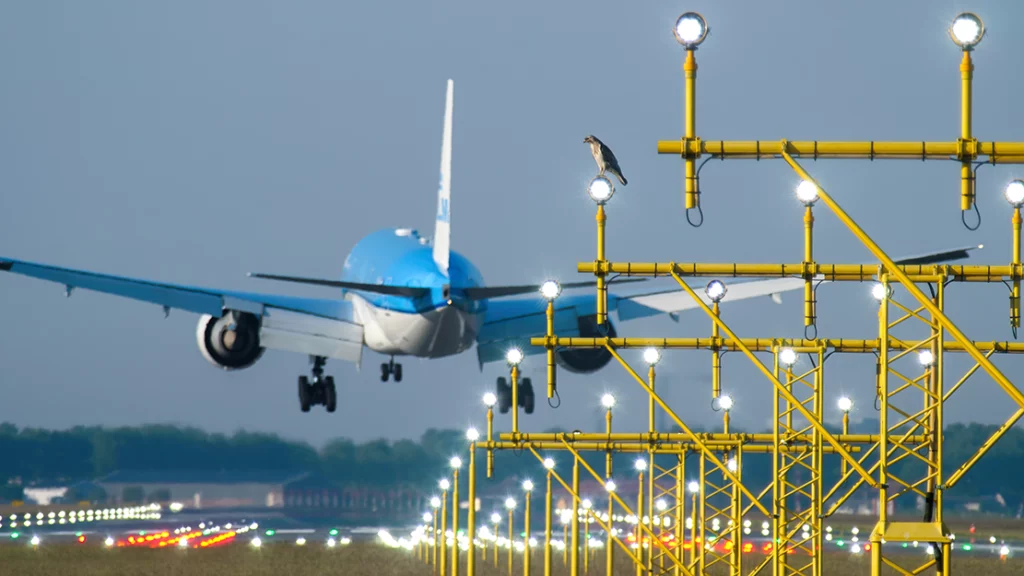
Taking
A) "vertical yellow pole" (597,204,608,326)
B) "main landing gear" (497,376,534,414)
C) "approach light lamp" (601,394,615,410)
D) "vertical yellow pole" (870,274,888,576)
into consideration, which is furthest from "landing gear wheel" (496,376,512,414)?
"vertical yellow pole" (870,274,888,576)

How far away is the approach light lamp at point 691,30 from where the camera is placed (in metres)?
24.2

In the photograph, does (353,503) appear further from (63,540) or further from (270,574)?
(270,574)

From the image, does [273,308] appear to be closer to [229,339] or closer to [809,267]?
[229,339]

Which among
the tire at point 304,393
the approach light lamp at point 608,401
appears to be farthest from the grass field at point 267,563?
the approach light lamp at point 608,401

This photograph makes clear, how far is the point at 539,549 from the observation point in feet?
316

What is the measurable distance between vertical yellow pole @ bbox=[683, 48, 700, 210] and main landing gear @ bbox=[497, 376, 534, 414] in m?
59.5

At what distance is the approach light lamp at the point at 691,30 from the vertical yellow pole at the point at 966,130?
9.76ft

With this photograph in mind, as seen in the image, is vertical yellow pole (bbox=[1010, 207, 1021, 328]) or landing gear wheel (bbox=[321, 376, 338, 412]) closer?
vertical yellow pole (bbox=[1010, 207, 1021, 328])

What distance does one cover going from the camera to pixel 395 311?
249ft

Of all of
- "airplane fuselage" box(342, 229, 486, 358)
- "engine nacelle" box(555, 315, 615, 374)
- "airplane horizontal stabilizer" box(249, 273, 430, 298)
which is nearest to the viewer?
"airplane horizontal stabilizer" box(249, 273, 430, 298)

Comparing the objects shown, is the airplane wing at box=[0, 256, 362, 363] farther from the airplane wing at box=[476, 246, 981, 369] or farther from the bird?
the bird

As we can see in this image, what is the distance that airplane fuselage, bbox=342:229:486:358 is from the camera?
72.8 m

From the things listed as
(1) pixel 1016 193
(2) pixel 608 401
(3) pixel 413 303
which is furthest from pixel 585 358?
(1) pixel 1016 193

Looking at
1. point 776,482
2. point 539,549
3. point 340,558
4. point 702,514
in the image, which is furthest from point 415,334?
point 776,482
